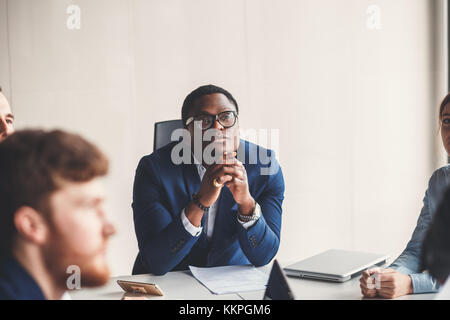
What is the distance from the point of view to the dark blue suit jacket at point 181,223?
5.41 ft

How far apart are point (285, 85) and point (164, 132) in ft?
5.48

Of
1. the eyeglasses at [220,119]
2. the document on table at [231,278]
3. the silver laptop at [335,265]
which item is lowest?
the document on table at [231,278]

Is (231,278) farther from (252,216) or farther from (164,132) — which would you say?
(164,132)

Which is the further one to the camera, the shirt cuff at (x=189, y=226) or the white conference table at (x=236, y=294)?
the shirt cuff at (x=189, y=226)

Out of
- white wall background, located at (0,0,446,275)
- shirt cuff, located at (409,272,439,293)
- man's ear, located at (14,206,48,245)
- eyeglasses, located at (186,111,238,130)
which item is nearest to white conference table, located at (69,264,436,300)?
shirt cuff, located at (409,272,439,293)

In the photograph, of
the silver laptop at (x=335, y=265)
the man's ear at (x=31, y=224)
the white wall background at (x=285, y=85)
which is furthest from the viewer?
the white wall background at (x=285, y=85)

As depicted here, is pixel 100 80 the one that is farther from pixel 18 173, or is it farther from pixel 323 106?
pixel 18 173

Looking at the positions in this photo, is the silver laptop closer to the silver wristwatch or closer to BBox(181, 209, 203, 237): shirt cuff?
the silver wristwatch

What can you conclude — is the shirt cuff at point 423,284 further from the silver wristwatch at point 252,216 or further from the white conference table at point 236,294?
the silver wristwatch at point 252,216

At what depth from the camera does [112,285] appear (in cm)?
147

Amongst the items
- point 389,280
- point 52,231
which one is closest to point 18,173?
point 52,231

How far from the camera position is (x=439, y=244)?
663mm

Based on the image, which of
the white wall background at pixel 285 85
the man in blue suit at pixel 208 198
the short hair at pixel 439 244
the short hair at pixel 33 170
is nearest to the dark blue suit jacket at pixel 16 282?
the short hair at pixel 33 170

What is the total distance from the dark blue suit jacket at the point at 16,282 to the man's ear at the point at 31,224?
0.05 meters
